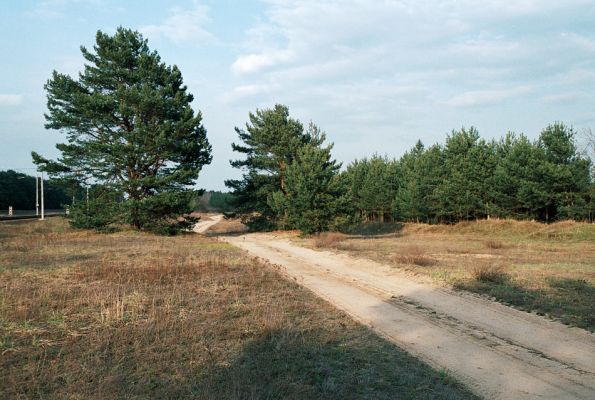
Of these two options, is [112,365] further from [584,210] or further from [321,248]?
[584,210]

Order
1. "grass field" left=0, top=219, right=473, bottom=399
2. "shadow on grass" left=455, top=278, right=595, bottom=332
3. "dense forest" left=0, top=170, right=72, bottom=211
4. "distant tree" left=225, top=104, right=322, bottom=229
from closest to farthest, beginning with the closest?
"grass field" left=0, top=219, right=473, bottom=399, "shadow on grass" left=455, top=278, right=595, bottom=332, "distant tree" left=225, top=104, right=322, bottom=229, "dense forest" left=0, top=170, right=72, bottom=211

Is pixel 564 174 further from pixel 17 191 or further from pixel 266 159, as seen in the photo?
pixel 17 191

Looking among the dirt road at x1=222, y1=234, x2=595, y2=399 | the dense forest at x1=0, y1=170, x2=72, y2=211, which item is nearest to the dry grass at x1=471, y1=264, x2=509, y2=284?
the dirt road at x1=222, y1=234, x2=595, y2=399

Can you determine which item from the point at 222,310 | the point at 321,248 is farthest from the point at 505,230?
the point at 222,310

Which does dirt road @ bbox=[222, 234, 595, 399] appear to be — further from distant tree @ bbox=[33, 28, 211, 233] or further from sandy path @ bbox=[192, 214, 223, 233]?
sandy path @ bbox=[192, 214, 223, 233]

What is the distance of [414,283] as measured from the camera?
45.5ft

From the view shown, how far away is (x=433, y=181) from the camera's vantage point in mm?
51219

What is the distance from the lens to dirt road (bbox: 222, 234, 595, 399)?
234 inches

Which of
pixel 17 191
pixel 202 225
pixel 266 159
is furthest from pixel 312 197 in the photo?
pixel 17 191

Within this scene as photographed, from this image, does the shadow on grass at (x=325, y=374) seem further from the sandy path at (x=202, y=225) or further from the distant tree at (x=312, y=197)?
the sandy path at (x=202, y=225)

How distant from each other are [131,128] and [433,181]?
31.6 metres

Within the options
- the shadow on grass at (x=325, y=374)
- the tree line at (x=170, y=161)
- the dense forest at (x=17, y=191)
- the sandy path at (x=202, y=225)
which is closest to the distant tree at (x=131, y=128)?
the tree line at (x=170, y=161)

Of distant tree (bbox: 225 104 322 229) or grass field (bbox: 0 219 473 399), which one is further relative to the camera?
distant tree (bbox: 225 104 322 229)

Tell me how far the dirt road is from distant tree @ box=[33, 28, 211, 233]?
900 inches
